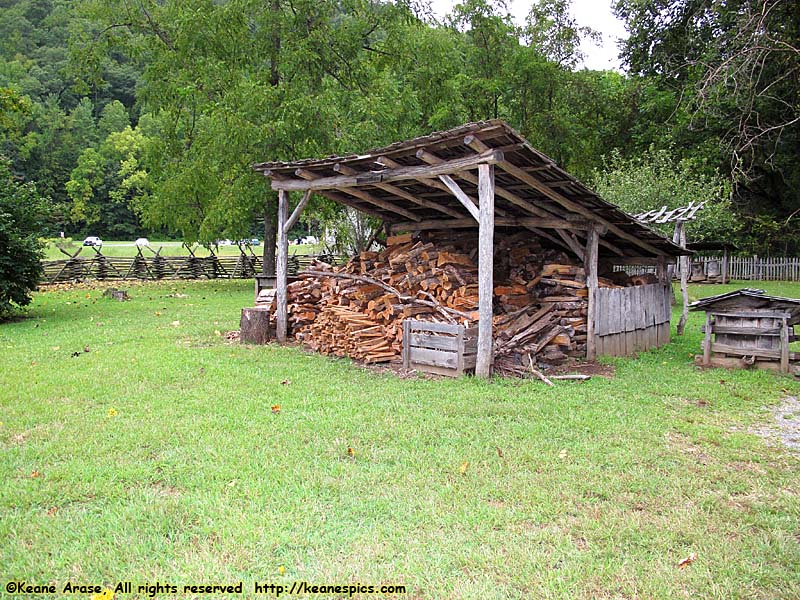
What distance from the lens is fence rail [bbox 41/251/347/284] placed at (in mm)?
24406

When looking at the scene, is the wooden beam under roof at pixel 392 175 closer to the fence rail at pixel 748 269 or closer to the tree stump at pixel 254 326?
the tree stump at pixel 254 326

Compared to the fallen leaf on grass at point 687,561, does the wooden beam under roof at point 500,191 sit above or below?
above

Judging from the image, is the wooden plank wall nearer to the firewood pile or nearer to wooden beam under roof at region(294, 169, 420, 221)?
the firewood pile

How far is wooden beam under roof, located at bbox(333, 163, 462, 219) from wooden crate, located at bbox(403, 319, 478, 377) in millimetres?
2436

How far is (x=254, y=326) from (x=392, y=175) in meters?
3.89

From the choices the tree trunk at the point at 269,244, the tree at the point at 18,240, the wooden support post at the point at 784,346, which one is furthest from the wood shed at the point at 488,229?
the tree trunk at the point at 269,244

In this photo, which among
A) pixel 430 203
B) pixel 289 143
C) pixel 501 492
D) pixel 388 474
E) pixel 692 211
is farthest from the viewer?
pixel 289 143

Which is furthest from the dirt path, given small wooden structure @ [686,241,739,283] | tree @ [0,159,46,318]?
small wooden structure @ [686,241,739,283]

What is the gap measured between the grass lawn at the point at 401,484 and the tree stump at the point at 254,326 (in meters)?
2.64

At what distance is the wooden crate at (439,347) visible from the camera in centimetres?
787

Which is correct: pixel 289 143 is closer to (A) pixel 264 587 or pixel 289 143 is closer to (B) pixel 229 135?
(B) pixel 229 135

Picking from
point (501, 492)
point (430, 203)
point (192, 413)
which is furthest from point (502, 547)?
point (430, 203)

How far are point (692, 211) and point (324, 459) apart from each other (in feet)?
36.3

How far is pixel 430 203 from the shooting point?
10469mm
